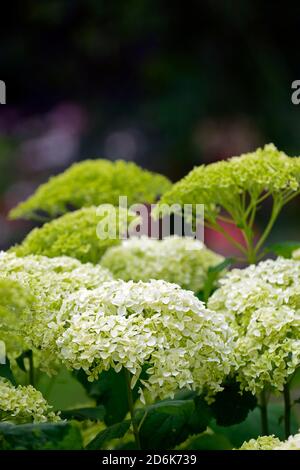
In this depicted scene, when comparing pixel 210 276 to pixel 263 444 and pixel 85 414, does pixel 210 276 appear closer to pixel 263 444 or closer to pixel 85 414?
pixel 85 414

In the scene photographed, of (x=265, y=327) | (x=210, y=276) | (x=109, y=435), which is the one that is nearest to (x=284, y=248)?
(x=210, y=276)

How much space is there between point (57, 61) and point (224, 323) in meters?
6.82

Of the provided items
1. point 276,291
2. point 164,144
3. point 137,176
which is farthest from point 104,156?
point 276,291

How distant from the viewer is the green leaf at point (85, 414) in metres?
1.56

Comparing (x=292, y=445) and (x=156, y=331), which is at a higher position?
(x=156, y=331)

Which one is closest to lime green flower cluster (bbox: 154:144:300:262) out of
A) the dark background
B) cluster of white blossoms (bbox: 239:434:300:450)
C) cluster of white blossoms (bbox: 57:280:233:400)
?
cluster of white blossoms (bbox: 57:280:233:400)

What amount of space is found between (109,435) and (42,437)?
0.22 meters

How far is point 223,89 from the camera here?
7.60 meters

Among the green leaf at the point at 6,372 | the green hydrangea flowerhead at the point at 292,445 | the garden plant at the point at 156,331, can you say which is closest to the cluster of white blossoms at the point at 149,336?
the garden plant at the point at 156,331

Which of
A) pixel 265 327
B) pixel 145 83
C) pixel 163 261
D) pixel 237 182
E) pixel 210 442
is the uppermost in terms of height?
pixel 145 83

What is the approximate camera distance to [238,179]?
1.83m

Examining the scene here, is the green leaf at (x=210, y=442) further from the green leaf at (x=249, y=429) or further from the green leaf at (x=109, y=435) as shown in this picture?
the green leaf at (x=109, y=435)

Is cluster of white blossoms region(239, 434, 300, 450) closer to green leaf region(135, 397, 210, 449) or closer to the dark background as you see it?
green leaf region(135, 397, 210, 449)
